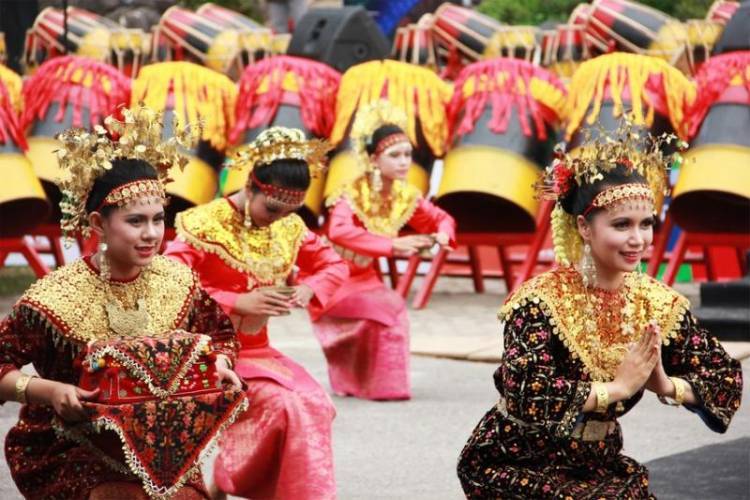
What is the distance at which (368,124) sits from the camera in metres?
7.11

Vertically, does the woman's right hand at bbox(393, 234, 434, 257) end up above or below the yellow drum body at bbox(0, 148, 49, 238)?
above

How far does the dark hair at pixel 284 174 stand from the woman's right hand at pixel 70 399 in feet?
4.62

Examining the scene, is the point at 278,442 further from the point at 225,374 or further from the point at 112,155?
the point at 112,155

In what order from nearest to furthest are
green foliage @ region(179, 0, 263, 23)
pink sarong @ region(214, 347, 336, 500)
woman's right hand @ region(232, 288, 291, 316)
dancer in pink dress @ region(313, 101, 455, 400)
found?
pink sarong @ region(214, 347, 336, 500) → woman's right hand @ region(232, 288, 291, 316) → dancer in pink dress @ region(313, 101, 455, 400) → green foliage @ region(179, 0, 263, 23)

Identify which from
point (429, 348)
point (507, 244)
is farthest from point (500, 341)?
point (507, 244)

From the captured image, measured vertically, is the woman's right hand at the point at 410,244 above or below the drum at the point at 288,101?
above

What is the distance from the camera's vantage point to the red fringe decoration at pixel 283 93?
9.05m

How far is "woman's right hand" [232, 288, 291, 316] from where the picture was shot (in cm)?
Result: 464

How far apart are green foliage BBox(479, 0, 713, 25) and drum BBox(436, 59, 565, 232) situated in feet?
21.8

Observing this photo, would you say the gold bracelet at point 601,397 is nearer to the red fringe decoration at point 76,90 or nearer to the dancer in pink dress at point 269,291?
the dancer in pink dress at point 269,291

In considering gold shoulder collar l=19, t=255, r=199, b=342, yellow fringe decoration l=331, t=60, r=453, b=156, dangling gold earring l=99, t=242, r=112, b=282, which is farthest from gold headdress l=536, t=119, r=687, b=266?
yellow fringe decoration l=331, t=60, r=453, b=156

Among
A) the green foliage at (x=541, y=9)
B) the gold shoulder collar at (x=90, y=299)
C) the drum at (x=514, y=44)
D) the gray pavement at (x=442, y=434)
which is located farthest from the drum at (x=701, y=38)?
the green foliage at (x=541, y=9)

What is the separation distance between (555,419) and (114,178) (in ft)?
3.79

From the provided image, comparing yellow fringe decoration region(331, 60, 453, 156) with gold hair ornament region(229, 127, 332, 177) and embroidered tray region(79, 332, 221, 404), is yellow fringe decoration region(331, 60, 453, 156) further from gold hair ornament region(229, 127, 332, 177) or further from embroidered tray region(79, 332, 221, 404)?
embroidered tray region(79, 332, 221, 404)
